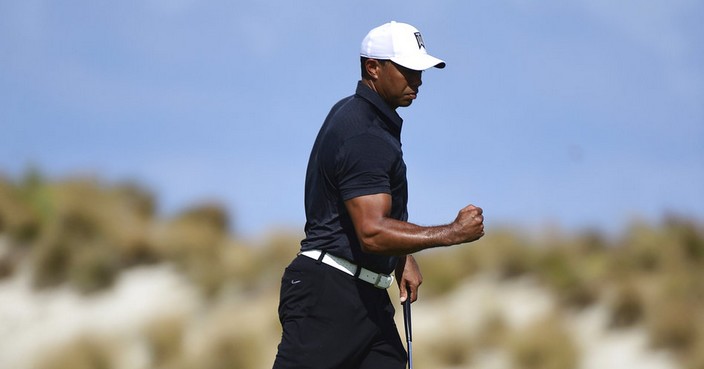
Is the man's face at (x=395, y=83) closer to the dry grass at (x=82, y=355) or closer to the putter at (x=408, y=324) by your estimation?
the putter at (x=408, y=324)

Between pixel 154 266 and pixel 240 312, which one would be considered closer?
pixel 240 312

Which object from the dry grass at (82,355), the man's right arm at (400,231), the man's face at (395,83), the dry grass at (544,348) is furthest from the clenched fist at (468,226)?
the dry grass at (82,355)

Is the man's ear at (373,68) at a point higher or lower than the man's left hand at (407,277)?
higher

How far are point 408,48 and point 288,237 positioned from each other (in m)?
9.67

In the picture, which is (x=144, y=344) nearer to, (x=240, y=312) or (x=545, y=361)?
(x=240, y=312)

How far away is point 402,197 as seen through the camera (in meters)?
6.25

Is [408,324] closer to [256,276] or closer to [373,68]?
[373,68]

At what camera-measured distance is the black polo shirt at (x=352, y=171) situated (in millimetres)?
6000

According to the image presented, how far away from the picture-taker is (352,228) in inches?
247

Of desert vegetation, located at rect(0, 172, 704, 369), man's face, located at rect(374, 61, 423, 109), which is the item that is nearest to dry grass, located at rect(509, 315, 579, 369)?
desert vegetation, located at rect(0, 172, 704, 369)

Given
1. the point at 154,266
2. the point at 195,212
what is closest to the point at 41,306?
the point at 154,266

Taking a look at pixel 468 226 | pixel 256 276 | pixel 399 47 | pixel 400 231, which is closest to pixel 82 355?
pixel 256 276

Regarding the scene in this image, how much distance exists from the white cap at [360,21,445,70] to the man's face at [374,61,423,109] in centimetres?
6

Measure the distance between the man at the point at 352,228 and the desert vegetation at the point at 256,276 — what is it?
7397mm
